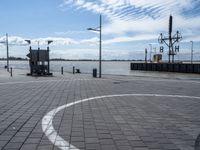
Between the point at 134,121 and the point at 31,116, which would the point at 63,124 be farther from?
the point at 134,121

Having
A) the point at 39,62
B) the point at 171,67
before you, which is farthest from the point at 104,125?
the point at 171,67

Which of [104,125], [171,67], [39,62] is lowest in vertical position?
[171,67]

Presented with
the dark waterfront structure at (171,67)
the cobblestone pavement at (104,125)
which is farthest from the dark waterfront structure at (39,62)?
the dark waterfront structure at (171,67)

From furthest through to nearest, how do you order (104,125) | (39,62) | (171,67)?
(171,67) → (39,62) → (104,125)

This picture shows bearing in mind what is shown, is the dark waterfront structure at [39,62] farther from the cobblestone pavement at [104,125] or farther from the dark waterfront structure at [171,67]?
the dark waterfront structure at [171,67]

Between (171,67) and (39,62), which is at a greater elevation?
(39,62)

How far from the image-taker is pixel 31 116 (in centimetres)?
803

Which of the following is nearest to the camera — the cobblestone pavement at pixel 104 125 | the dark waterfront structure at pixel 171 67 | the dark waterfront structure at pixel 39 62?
the cobblestone pavement at pixel 104 125

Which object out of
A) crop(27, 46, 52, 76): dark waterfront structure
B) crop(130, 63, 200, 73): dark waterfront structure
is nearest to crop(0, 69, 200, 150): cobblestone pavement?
crop(27, 46, 52, 76): dark waterfront structure

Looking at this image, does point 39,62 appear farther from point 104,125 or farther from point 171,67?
point 171,67

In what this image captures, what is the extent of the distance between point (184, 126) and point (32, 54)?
82.5ft

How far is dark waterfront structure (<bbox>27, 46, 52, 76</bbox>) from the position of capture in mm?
29547

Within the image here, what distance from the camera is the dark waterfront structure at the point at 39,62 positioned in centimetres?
2955

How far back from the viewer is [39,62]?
3062 centimetres
